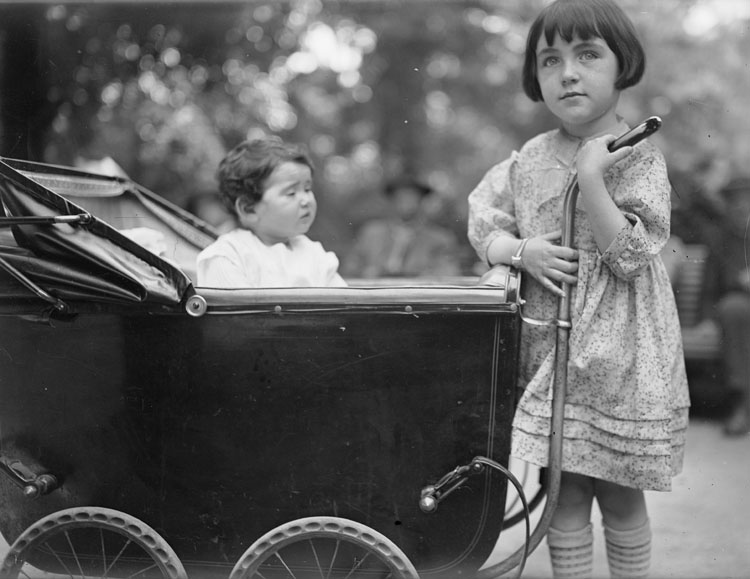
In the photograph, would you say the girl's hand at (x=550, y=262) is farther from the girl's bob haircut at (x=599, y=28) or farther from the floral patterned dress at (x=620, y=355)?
the girl's bob haircut at (x=599, y=28)

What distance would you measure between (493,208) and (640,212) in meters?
0.43

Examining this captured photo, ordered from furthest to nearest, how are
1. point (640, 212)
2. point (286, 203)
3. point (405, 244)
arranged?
point (405, 244), point (286, 203), point (640, 212)

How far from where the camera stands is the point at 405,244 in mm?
6164

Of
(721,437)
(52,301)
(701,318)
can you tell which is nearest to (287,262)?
(52,301)

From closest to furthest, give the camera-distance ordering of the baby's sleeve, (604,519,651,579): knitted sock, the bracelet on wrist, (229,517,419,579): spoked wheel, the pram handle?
the pram handle → (229,517,419,579): spoked wheel → the bracelet on wrist → (604,519,651,579): knitted sock → the baby's sleeve

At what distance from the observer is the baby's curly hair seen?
2.43m

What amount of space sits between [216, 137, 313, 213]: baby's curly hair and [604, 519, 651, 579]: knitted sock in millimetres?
1453

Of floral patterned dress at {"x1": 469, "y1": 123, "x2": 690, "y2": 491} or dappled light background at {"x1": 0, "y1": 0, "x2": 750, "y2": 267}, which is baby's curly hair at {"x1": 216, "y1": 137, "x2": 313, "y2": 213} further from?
floral patterned dress at {"x1": 469, "y1": 123, "x2": 690, "y2": 491}

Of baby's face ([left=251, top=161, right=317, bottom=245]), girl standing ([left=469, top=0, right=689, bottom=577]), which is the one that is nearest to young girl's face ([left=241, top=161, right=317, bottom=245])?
baby's face ([left=251, top=161, right=317, bottom=245])

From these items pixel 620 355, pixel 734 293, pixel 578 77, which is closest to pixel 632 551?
pixel 620 355

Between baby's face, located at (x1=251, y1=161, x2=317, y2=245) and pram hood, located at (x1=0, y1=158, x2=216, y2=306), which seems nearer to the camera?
pram hood, located at (x1=0, y1=158, x2=216, y2=306)

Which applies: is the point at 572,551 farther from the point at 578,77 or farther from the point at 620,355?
the point at 578,77

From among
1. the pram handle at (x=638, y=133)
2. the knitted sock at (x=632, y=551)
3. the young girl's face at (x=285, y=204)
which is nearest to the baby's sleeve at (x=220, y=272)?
the young girl's face at (x=285, y=204)

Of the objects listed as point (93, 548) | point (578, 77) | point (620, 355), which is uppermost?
point (578, 77)
